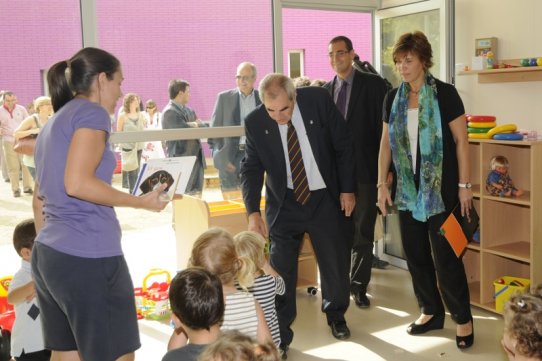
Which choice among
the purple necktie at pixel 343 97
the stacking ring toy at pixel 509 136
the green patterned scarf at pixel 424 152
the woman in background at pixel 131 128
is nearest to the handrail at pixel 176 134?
the woman in background at pixel 131 128

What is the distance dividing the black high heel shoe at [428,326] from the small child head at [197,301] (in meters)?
2.11

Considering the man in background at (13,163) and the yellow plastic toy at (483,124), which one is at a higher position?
the yellow plastic toy at (483,124)

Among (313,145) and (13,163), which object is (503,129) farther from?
(13,163)

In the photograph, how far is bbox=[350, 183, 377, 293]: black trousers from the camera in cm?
450

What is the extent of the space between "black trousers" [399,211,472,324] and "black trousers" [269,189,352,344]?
382 millimetres

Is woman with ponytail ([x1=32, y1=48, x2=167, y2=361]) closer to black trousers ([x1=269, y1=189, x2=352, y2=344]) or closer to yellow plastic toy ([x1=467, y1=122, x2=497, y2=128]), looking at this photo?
black trousers ([x1=269, y1=189, x2=352, y2=344])

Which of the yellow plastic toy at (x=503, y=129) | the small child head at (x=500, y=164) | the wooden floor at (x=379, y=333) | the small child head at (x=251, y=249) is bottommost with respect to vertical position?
the wooden floor at (x=379, y=333)

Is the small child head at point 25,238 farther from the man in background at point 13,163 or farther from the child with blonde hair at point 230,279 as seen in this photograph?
the man in background at point 13,163

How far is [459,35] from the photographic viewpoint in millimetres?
4816

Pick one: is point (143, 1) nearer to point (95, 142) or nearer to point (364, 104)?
point (364, 104)

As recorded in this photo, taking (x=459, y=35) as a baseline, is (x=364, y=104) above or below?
below

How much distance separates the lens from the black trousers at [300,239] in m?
3.59

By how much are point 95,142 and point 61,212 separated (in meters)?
0.27

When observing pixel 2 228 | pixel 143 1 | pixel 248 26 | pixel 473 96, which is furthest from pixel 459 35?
pixel 2 228
